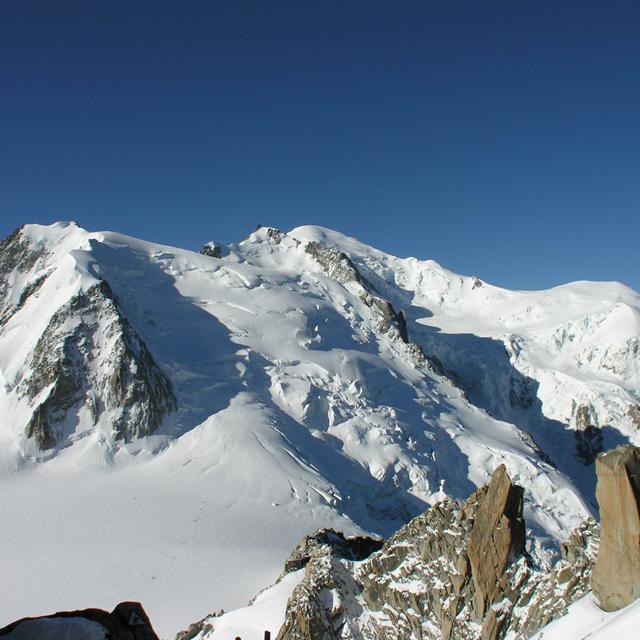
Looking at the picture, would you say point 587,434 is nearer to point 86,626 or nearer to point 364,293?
point 364,293

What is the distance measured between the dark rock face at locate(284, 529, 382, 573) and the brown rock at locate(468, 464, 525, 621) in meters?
14.2

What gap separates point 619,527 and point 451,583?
32.7 ft

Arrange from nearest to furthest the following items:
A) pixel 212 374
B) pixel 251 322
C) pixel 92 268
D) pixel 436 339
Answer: pixel 212 374
pixel 92 268
pixel 251 322
pixel 436 339

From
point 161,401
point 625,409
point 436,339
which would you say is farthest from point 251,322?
point 625,409

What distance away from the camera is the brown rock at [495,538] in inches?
846

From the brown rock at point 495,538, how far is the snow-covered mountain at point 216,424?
23.7 m

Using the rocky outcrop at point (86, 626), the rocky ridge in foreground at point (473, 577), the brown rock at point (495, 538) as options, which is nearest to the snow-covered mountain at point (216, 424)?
the rocky ridge in foreground at point (473, 577)

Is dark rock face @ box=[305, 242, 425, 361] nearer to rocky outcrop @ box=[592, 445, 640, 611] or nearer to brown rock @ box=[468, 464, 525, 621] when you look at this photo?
brown rock @ box=[468, 464, 525, 621]

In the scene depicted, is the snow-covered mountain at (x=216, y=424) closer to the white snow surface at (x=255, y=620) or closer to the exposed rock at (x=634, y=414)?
the exposed rock at (x=634, y=414)

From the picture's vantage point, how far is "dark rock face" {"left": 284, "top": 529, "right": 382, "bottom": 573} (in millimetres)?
36406

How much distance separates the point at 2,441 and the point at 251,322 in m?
36.9

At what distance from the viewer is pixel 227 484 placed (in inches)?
2356

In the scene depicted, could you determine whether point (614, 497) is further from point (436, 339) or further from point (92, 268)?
point (436, 339)

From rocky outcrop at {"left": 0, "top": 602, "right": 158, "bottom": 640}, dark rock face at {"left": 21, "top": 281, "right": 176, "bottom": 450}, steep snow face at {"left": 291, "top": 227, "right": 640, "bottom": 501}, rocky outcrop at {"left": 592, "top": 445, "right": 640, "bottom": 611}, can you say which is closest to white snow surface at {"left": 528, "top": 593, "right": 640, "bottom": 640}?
rocky outcrop at {"left": 592, "top": 445, "right": 640, "bottom": 611}
